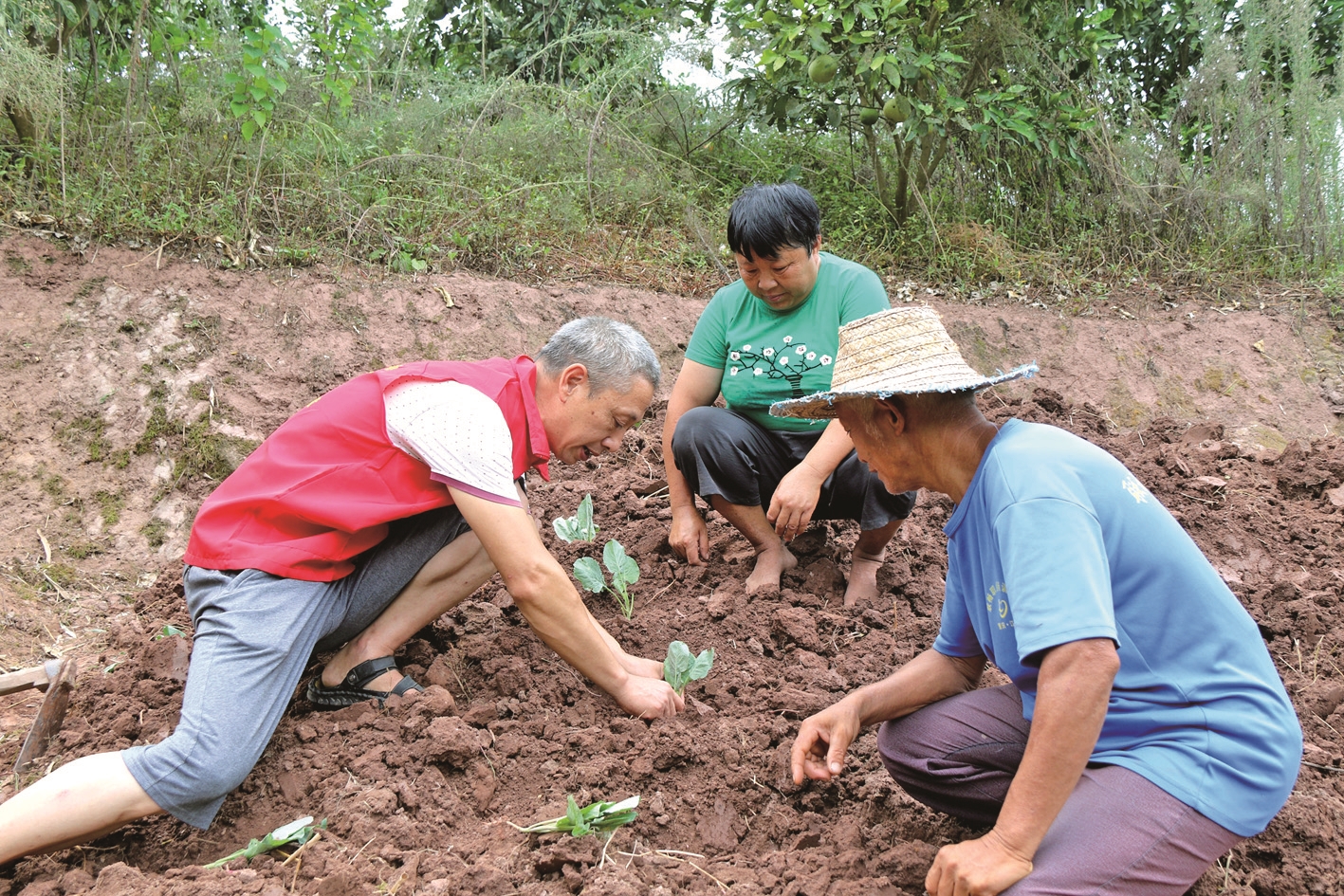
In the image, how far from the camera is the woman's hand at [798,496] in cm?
308

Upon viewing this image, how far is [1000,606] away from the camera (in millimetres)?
1780

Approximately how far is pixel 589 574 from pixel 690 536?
0.43 metres

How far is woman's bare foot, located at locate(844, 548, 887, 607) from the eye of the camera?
11.0 ft

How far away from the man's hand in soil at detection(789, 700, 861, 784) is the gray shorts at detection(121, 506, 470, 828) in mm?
1260

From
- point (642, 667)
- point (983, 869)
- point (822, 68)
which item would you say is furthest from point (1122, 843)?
point (822, 68)

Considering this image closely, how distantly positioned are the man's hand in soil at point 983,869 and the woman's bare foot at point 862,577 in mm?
1696

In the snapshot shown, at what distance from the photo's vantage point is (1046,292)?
20.3 ft

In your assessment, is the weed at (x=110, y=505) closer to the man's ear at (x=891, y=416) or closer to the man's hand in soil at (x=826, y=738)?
the man's hand in soil at (x=826, y=738)

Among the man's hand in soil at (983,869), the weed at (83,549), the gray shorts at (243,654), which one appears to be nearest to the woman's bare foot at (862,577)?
the gray shorts at (243,654)

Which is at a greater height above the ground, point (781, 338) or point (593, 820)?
point (781, 338)

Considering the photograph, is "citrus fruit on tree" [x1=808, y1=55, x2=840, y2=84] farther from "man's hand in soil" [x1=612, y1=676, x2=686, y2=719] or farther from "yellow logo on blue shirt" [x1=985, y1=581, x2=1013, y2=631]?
"yellow logo on blue shirt" [x1=985, y1=581, x2=1013, y2=631]

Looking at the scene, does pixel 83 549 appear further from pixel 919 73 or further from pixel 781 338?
pixel 919 73

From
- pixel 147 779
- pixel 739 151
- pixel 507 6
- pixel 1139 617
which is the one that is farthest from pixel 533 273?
pixel 1139 617

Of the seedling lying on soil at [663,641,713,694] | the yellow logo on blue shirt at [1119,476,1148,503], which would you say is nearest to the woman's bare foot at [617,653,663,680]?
the seedling lying on soil at [663,641,713,694]
